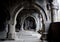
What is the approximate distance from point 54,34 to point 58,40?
0.63m

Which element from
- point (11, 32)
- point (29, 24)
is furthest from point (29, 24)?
point (11, 32)

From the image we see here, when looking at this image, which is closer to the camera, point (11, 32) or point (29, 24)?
point (11, 32)

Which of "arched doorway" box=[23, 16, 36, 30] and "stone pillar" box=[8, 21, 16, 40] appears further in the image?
"arched doorway" box=[23, 16, 36, 30]

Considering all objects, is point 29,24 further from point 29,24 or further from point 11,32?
point 11,32

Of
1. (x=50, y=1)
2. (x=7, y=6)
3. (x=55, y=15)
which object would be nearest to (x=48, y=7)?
(x=50, y=1)

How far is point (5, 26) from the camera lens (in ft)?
54.6

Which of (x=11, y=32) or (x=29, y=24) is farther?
(x=29, y=24)

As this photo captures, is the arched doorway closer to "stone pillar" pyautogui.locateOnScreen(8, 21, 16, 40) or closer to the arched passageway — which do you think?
the arched passageway

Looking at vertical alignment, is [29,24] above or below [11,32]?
above

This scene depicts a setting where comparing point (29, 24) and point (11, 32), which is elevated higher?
point (29, 24)

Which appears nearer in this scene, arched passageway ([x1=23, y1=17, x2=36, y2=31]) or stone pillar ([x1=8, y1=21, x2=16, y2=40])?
stone pillar ([x1=8, y1=21, x2=16, y2=40])

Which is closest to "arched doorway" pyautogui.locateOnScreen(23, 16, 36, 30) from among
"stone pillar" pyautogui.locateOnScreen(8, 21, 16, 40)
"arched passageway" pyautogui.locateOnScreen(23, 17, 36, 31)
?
"arched passageway" pyautogui.locateOnScreen(23, 17, 36, 31)

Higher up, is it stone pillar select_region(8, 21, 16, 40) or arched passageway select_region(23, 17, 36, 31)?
arched passageway select_region(23, 17, 36, 31)

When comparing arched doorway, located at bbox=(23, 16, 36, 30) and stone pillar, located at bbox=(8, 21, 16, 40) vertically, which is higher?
arched doorway, located at bbox=(23, 16, 36, 30)
